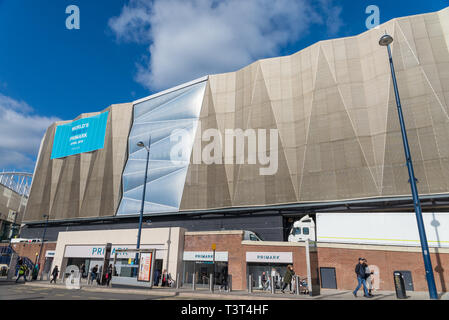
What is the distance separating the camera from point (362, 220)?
22.5 m

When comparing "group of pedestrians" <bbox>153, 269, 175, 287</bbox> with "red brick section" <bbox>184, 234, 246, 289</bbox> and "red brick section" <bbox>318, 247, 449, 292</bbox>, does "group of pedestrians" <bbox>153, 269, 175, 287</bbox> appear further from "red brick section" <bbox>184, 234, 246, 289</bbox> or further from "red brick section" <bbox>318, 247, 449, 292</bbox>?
"red brick section" <bbox>318, 247, 449, 292</bbox>

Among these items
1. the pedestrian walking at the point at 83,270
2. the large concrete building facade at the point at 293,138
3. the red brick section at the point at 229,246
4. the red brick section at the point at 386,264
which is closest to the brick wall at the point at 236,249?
the red brick section at the point at 229,246

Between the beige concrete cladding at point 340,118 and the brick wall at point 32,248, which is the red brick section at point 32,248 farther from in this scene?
the beige concrete cladding at point 340,118

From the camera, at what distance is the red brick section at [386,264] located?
61.8 feet

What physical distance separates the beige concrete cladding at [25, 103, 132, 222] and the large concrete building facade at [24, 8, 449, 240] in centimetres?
23

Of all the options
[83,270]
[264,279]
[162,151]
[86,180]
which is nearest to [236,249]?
[264,279]

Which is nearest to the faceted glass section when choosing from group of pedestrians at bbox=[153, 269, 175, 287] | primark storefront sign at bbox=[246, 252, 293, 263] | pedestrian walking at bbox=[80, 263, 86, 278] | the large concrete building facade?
the large concrete building facade

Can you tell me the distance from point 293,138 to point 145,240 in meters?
18.7

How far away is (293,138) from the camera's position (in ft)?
107

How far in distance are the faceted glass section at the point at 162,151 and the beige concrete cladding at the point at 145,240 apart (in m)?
9.55

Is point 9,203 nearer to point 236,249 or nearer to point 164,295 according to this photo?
point 236,249

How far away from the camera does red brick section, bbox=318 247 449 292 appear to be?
742 inches

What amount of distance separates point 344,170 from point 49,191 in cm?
4798

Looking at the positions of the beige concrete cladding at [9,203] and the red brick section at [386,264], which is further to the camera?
the beige concrete cladding at [9,203]
